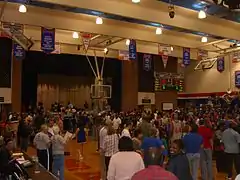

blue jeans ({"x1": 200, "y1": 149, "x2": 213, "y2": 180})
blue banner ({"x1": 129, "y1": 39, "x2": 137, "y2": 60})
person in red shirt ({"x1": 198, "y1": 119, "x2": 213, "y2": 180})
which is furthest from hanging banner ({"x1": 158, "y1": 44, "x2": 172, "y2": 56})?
blue jeans ({"x1": 200, "y1": 149, "x2": 213, "y2": 180})

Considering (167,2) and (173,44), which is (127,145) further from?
(173,44)

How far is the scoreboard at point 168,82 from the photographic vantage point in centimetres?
2592

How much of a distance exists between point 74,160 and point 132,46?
6749 millimetres

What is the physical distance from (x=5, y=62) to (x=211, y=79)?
14.0m

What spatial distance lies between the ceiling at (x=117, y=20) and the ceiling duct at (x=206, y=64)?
4658 mm

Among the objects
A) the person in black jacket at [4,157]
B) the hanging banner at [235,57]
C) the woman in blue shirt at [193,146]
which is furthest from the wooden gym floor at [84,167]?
the hanging banner at [235,57]

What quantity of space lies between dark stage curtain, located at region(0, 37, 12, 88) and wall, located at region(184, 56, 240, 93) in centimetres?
1349

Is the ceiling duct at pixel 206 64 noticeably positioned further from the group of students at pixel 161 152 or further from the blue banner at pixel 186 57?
the group of students at pixel 161 152

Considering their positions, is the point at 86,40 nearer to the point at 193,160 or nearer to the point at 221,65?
the point at 221,65

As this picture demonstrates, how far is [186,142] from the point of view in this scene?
7141mm

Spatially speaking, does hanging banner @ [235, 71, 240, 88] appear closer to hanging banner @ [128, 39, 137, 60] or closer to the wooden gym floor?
hanging banner @ [128, 39, 137, 60]

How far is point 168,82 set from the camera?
2631cm

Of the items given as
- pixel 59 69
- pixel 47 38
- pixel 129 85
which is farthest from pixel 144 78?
pixel 47 38

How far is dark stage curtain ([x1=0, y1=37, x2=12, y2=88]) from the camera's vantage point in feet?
64.4
